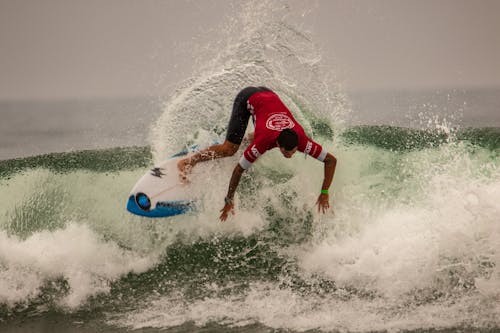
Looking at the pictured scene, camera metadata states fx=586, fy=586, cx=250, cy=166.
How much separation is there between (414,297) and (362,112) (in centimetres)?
864

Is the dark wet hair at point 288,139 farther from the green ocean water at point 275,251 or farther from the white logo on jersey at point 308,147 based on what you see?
the green ocean water at point 275,251

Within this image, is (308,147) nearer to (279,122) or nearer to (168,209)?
(279,122)

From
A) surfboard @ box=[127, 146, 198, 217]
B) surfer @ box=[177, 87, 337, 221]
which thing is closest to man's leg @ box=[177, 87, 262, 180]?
surfer @ box=[177, 87, 337, 221]

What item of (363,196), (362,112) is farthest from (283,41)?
(362,112)

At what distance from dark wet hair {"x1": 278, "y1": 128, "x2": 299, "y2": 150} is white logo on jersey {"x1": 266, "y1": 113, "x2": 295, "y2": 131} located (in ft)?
0.75

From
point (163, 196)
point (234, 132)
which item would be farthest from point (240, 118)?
point (163, 196)

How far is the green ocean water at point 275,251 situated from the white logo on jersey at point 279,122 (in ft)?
3.69

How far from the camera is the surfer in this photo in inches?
205

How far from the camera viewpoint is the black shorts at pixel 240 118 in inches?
230

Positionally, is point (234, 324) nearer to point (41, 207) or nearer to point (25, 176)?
point (41, 207)

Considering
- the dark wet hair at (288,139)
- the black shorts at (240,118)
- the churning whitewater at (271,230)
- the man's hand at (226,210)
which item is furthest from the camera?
the black shorts at (240,118)

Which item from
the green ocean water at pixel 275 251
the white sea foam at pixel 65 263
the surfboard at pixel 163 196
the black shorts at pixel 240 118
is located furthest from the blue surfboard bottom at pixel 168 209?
the black shorts at pixel 240 118

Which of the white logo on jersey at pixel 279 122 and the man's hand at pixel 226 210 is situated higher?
the white logo on jersey at pixel 279 122

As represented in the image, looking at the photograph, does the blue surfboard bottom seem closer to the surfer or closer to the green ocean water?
the green ocean water
